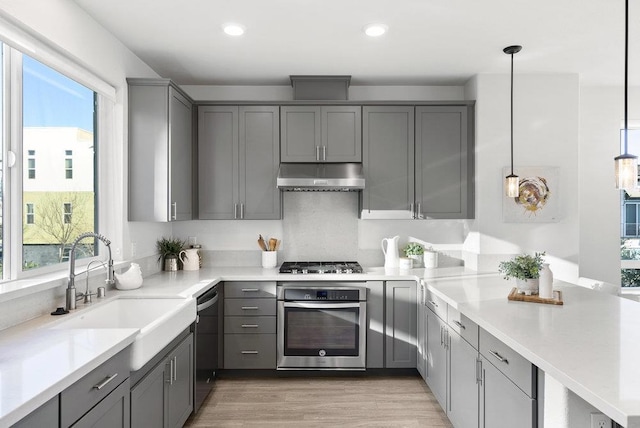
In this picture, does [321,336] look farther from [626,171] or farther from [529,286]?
[626,171]

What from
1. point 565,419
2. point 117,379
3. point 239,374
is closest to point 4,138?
point 117,379

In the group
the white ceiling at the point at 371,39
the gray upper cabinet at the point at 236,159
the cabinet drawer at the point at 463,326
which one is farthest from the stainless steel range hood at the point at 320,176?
the cabinet drawer at the point at 463,326

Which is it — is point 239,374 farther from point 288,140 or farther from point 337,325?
point 288,140

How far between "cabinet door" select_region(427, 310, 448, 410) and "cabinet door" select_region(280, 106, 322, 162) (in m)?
1.74

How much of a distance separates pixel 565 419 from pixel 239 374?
2748 mm

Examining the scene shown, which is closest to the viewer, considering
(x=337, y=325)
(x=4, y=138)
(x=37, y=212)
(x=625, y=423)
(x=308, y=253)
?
(x=625, y=423)

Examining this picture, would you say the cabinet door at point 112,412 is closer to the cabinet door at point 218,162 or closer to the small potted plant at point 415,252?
the cabinet door at point 218,162

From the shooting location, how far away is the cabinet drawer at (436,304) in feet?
9.42

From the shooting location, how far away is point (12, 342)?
171 cm

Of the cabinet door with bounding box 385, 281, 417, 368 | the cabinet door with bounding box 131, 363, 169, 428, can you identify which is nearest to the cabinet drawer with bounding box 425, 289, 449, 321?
the cabinet door with bounding box 385, 281, 417, 368

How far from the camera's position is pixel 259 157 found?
12.6 ft

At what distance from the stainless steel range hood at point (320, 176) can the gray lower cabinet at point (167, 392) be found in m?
1.55

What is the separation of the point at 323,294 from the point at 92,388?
2149 mm

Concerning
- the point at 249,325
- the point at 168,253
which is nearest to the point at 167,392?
the point at 249,325
